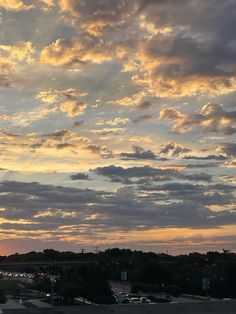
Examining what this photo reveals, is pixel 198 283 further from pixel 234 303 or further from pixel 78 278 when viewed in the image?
pixel 234 303

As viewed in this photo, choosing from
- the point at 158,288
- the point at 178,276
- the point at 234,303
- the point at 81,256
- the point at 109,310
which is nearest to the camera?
the point at 109,310

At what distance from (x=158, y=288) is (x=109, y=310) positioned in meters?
94.4

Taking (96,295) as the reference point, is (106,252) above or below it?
above

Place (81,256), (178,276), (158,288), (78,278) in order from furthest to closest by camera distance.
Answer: (81,256), (178,276), (158,288), (78,278)

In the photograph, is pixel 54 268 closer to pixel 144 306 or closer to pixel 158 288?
pixel 158 288

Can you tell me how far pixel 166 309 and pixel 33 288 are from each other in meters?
146

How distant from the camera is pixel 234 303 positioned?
529 inches

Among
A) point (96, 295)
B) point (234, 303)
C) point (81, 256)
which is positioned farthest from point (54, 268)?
point (234, 303)

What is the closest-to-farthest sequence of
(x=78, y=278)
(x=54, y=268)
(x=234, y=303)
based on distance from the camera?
(x=234, y=303) → (x=78, y=278) → (x=54, y=268)

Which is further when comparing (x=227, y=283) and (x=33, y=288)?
(x=33, y=288)

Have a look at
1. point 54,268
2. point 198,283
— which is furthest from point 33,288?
point 198,283

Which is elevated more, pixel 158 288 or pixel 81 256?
pixel 81 256

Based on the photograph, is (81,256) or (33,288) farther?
A: (81,256)

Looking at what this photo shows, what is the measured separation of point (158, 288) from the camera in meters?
104
